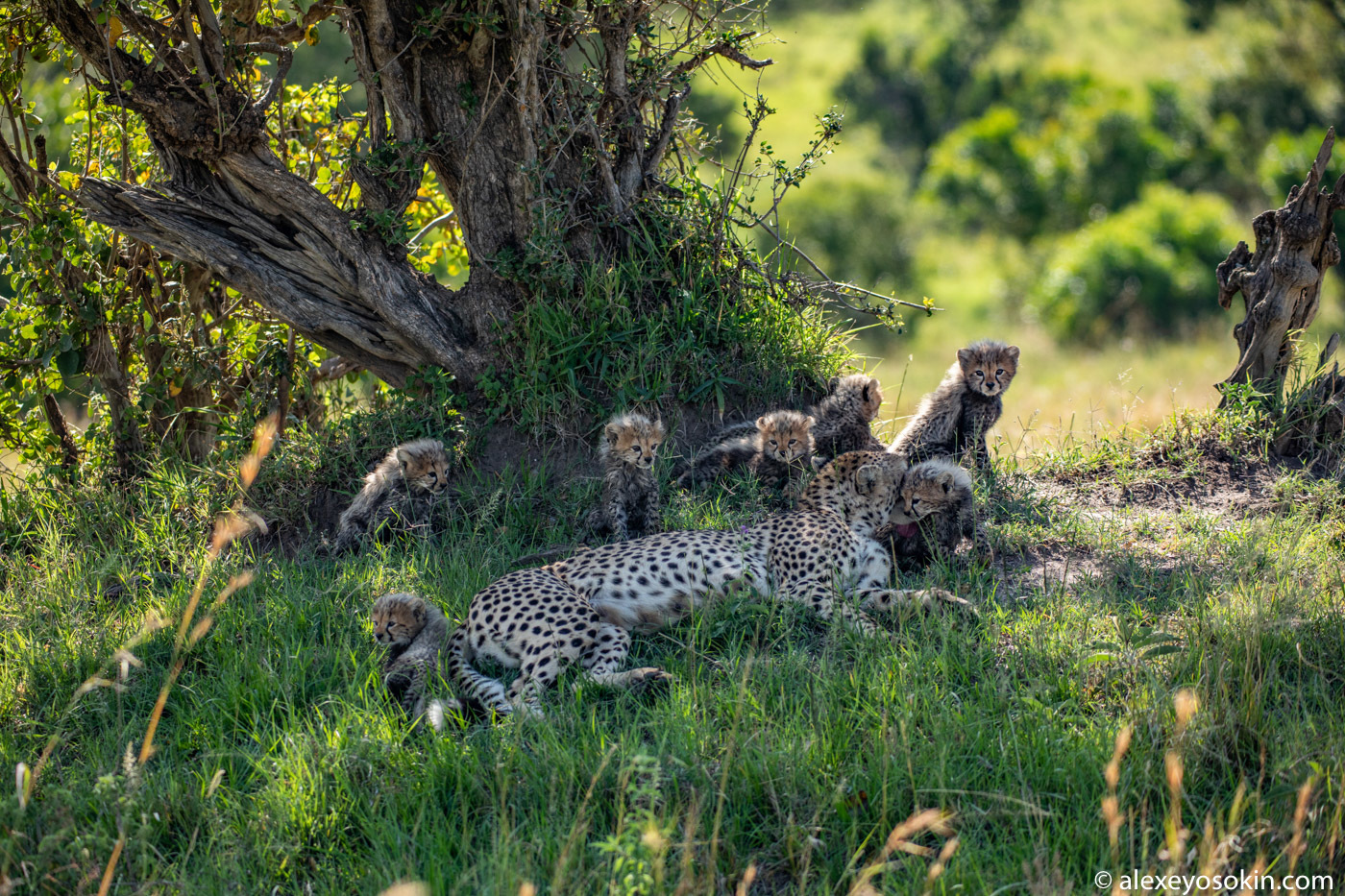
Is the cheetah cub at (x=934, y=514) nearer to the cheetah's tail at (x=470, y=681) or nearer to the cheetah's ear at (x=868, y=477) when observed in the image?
the cheetah's ear at (x=868, y=477)

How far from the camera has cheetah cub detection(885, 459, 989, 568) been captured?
4.49m

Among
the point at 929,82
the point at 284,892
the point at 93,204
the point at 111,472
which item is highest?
the point at 929,82

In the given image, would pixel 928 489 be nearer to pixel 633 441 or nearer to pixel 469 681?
pixel 633 441

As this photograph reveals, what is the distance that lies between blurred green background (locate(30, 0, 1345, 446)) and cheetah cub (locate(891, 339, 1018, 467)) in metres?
7.30

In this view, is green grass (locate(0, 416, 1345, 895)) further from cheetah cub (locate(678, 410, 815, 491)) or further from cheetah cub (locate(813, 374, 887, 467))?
cheetah cub (locate(813, 374, 887, 467))

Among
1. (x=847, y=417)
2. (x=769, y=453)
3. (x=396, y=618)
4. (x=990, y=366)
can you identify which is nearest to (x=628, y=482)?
(x=769, y=453)

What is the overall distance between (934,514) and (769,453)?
834mm

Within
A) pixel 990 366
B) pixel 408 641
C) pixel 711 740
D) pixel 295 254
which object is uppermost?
pixel 295 254

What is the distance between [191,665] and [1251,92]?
28.2 m

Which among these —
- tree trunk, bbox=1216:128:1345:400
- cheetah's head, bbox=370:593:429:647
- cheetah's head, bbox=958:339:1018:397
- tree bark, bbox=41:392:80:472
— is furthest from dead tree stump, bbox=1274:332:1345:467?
tree bark, bbox=41:392:80:472

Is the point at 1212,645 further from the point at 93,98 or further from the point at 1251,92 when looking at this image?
the point at 1251,92

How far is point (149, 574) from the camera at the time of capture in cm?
445

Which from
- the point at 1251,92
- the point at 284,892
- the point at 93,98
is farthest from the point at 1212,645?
the point at 1251,92

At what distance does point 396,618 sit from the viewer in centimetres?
374
